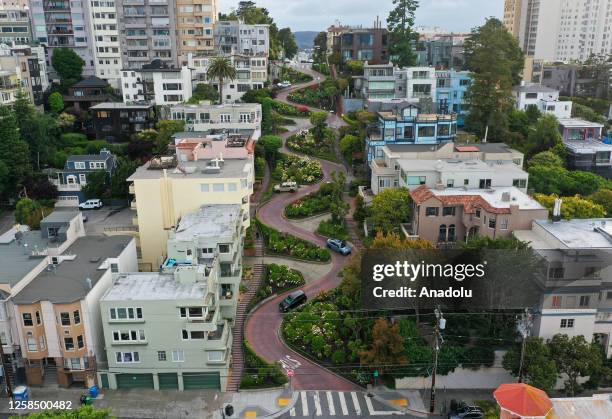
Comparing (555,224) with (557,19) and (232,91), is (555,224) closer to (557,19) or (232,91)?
(232,91)

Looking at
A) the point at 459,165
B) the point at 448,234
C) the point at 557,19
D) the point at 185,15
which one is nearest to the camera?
the point at 448,234


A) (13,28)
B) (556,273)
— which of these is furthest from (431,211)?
(13,28)

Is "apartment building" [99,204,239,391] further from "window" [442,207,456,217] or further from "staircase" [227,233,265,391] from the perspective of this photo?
"window" [442,207,456,217]

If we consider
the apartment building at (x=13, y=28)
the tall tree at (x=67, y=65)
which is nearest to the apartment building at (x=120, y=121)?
the tall tree at (x=67, y=65)

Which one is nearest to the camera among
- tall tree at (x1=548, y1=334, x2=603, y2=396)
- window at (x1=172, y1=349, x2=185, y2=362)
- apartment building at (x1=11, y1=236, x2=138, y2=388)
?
tall tree at (x1=548, y1=334, x2=603, y2=396)

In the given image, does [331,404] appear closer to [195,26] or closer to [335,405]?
[335,405]

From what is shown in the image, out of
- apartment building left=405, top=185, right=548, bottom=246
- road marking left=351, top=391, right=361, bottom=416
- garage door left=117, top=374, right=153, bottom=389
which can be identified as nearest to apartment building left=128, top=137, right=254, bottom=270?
garage door left=117, top=374, right=153, bottom=389

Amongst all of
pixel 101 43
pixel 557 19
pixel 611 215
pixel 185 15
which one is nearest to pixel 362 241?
pixel 611 215
